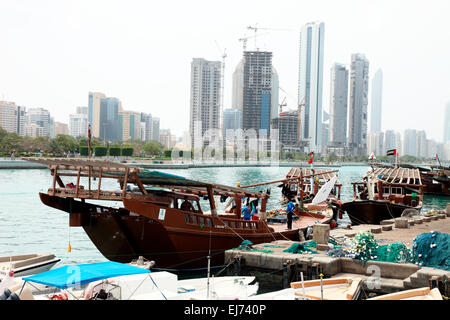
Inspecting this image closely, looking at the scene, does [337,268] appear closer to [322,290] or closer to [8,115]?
[322,290]

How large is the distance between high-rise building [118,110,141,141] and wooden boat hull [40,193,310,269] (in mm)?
161660

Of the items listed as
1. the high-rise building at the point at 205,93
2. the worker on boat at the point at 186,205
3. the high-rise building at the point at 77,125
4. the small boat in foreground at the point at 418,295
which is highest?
the high-rise building at the point at 205,93

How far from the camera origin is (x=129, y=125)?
186875 mm

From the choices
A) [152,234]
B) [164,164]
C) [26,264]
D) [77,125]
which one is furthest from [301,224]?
[77,125]

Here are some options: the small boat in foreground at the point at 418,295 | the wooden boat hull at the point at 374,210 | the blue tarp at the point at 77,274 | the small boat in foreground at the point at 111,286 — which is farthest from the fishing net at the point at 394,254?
the wooden boat hull at the point at 374,210

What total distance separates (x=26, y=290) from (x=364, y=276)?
7552 millimetres

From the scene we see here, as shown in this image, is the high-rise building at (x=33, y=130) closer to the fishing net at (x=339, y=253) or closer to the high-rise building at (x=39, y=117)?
the high-rise building at (x=39, y=117)

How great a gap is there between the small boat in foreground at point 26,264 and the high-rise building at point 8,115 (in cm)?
10720

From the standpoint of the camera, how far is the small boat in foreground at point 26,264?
12.5m

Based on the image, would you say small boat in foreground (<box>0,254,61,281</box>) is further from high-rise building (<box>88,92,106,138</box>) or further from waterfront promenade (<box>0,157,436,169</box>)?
high-rise building (<box>88,92,106,138</box>)

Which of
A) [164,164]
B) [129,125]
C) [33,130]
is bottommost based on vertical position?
[164,164]

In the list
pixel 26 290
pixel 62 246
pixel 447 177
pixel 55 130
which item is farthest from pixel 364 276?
pixel 55 130

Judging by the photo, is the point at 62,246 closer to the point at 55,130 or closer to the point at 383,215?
the point at 383,215

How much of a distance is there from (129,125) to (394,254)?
181 m
